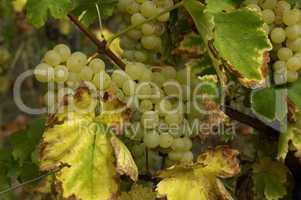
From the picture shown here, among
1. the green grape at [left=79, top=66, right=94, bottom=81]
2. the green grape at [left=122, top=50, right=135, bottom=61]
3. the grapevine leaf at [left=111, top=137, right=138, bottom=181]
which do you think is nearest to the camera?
the grapevine leaf at [left=111, top=137, right=138, bottom=181]

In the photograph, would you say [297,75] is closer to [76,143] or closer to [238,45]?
[238,45]

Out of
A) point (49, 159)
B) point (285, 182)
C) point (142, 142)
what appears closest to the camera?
point (49, 159)

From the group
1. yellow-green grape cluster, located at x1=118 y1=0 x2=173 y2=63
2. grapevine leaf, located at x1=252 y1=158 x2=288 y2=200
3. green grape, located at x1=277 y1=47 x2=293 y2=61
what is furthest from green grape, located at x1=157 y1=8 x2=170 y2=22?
grapevine leaf, located at x1=252 y1=158 x2=288 y2=200

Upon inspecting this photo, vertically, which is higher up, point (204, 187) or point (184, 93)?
point (184, 93)

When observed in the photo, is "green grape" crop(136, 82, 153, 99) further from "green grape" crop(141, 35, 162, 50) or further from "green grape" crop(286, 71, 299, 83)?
"green grape" crop(286, 71, 299, 83)

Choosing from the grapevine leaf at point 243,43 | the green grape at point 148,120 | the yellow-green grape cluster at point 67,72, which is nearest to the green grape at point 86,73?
the yellow-green grape cluster at point 67,72

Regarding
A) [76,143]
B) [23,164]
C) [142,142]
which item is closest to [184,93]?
[142,142]

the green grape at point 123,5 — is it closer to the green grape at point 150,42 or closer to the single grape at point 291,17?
the green grape at point 150,42
